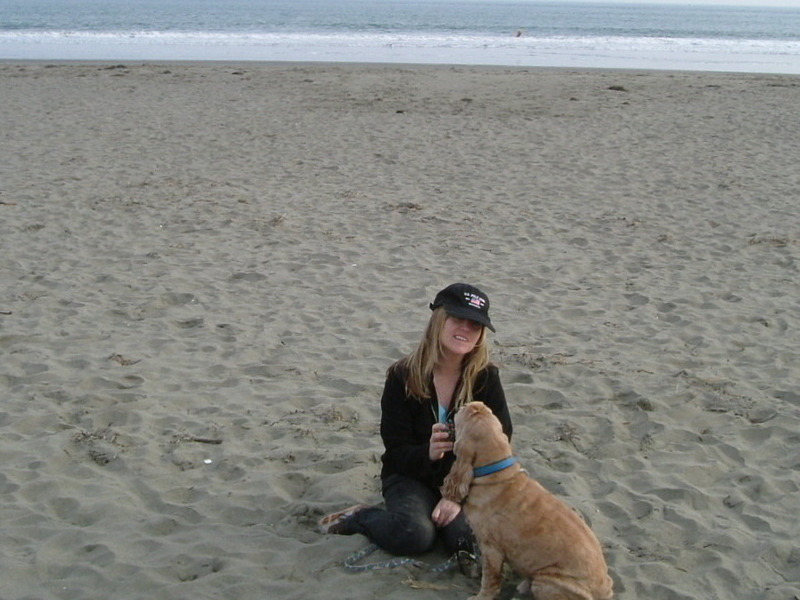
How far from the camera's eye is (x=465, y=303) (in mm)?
3592

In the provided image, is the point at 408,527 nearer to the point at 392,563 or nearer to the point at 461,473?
the point at 392,563

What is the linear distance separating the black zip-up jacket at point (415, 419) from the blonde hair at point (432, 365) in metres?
0.04

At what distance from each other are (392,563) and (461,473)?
580mm

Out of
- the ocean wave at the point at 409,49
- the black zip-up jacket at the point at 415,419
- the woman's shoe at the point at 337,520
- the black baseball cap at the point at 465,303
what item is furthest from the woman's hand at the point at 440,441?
the ocean wave at the point at 409,49

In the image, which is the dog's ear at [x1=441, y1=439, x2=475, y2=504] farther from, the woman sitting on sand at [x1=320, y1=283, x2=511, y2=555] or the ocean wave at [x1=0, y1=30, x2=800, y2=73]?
the ocean wave at [x1=0, y1=30, x2=800, y2=73]

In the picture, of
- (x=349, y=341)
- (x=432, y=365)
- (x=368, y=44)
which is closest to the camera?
(x=432, y=365)

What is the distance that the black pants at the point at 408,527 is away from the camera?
364 centimetres

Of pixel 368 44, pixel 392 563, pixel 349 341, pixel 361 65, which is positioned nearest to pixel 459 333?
pixel 392 563

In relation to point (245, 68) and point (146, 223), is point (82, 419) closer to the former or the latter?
point (146, 223)

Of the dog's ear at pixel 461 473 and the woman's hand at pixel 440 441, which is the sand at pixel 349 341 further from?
the woman's hand at pixel 440 441

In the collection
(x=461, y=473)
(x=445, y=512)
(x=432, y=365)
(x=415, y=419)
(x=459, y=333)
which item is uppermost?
(x=459, y=333)

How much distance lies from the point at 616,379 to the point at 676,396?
1.30 ft

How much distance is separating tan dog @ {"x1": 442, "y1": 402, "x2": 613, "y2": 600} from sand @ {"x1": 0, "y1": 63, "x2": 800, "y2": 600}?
35 cm

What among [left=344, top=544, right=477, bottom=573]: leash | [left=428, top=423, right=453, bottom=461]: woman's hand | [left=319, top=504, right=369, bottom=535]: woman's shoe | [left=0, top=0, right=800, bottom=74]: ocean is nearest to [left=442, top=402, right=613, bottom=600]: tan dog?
[left=428, top=423, right=453, bottom=461]: woman's hand
